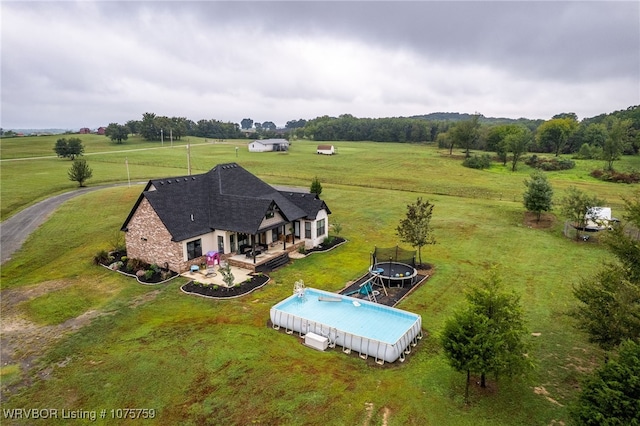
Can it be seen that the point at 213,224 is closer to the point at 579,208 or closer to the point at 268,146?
the point at 579,208

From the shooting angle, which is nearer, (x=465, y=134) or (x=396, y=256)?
(x=396, y=256)

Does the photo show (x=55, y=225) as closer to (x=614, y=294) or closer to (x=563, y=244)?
(x=614, y=294)

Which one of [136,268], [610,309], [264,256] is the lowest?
[136,268]

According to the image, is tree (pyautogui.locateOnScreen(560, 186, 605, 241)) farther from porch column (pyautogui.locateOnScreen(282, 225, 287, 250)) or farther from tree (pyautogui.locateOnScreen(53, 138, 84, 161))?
tree (pyautogui.locateOnScreen(53, 138, 84, 161))

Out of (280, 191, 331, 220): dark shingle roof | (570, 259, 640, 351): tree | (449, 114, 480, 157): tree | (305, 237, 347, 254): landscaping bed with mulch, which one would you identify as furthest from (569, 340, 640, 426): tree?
(449, 114, 480, 157): tree

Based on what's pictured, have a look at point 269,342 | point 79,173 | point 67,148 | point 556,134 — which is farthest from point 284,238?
point 556,134

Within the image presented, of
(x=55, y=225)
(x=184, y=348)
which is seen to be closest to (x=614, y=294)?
(x=184, y=348)

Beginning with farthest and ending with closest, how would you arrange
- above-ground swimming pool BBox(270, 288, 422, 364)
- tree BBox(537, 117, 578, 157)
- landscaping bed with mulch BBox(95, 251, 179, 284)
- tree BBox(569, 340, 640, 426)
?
tree BBox(537, 117, 578, 157) < landscaping bed with mulch BBox(95, 251, 179, 284) < above-ground swimming pool BBox(270, 288, 422, 364) < tree BBox(569, 340, 640, 426)
